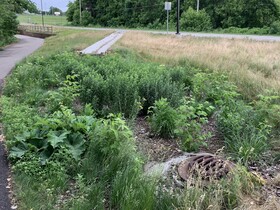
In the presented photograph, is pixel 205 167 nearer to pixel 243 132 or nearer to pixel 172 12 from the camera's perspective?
pixel 243 132

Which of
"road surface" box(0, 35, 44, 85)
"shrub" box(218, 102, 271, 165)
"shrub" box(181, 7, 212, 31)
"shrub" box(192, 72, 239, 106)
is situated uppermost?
"shrub" box(181, 7, 212, 31)

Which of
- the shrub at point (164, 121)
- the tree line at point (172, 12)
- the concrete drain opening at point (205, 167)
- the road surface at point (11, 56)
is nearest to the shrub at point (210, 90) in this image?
the shrub at point (164, 121)

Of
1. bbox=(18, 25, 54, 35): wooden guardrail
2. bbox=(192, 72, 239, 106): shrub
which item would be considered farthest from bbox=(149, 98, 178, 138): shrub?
bbox=(18, 25, 54, 35): wooden guardrail

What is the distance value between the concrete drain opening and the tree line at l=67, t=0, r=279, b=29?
179 feet

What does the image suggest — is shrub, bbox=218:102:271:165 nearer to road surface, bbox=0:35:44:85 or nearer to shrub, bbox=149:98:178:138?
shrub, bbox=149:98:178:138

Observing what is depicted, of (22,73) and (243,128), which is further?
(22,73)

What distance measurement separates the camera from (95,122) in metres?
5.17

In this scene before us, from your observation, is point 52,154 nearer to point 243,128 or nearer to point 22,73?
point 243,128

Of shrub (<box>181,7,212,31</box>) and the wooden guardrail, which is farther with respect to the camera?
the wooden guardrail

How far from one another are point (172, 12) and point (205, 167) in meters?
66.7

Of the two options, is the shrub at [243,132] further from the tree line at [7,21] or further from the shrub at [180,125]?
the tree line at [7,21]

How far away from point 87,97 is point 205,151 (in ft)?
8.83

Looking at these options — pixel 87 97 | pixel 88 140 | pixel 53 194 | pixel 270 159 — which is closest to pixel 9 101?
pixel 87 97

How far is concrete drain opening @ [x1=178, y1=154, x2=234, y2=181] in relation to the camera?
13.8ft
